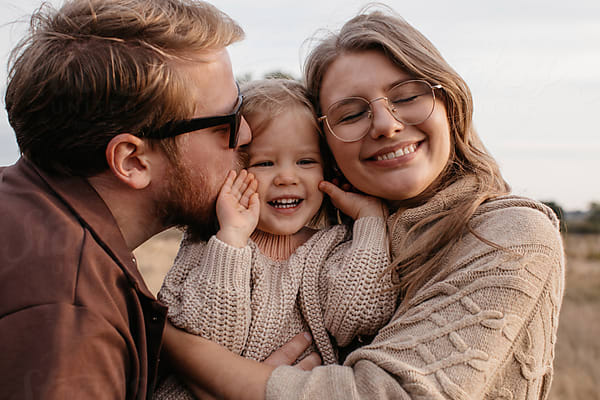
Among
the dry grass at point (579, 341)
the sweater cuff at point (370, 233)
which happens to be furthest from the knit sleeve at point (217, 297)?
the dry grass at point (579, 341)

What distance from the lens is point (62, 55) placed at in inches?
97.1

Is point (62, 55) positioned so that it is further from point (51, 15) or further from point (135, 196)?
point (135, 196)

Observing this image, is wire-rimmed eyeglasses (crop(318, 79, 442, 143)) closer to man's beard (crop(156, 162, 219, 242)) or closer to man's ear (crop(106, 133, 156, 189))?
man's beard (crop(156, 162, 219, 242))

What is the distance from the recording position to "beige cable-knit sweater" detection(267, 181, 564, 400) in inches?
81.7

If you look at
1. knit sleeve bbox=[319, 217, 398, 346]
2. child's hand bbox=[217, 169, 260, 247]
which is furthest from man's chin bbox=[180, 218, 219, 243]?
knit sleeve bbox=[319, 217, 398, 346]

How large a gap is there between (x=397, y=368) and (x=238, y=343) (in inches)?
32.3

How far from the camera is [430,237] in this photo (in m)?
2.55

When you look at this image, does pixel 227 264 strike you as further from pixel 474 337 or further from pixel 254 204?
pixel 474 337

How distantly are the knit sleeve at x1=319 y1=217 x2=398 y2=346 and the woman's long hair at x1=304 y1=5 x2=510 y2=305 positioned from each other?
0.09 meters

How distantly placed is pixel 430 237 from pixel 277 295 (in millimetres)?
836

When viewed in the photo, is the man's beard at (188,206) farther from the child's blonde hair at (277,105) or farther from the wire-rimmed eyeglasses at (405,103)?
→ the wire-rimmed eyeglasses at (405,103)

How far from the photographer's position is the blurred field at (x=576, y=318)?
8.83m

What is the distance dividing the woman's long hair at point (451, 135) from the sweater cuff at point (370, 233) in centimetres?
10

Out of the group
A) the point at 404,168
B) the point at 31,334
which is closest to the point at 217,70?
the point at 404,168
